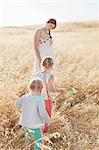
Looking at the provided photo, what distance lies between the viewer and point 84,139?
580 centimetres

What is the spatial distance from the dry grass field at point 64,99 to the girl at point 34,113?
0.41ft

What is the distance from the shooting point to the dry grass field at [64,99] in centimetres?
570

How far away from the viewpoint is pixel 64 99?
6.72 metres

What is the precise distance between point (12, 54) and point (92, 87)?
2.04m

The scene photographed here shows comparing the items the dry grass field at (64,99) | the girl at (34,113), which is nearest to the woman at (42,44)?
the dry grass field at (64,99)

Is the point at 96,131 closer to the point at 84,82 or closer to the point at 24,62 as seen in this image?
the point at 84,82

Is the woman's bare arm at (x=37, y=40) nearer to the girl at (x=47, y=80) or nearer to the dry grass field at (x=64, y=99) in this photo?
the dry grass field at (x=64, y=99)

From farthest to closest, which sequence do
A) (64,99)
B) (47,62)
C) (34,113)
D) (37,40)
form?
(64,99) < (37,40) < (47,62) < (34,113)

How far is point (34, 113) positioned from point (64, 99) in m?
1.69

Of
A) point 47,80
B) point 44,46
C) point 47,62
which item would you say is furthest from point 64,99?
point 47,62

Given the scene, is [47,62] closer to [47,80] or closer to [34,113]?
[47,80]

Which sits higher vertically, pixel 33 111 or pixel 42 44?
pixel 42 44

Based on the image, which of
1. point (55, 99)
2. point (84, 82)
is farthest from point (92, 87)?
point (55, 99)

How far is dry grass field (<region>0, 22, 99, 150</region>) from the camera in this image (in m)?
5.70
